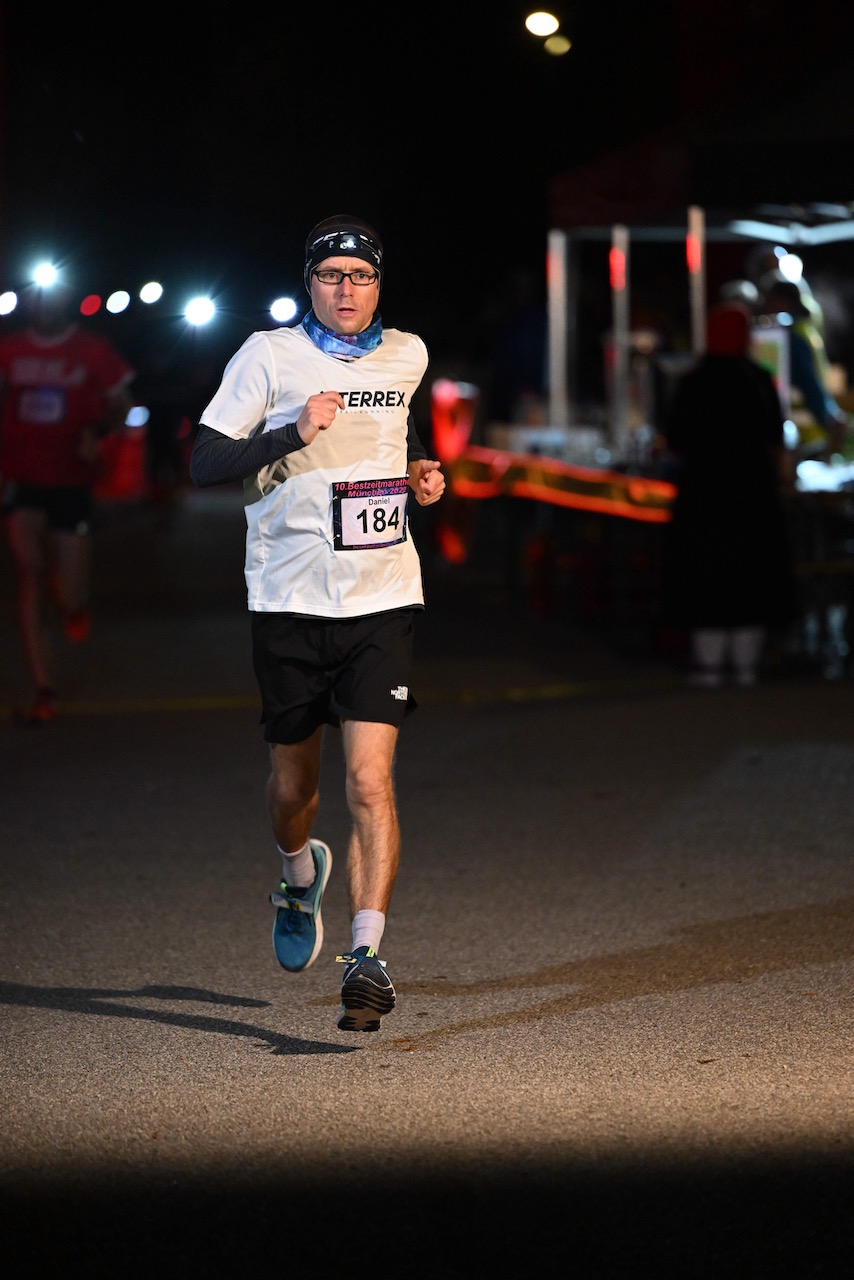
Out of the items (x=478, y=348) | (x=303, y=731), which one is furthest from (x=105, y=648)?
(x=478, y=348)

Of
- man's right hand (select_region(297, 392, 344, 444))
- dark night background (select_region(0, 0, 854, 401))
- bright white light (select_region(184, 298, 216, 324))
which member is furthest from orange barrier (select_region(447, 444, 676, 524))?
man's right hand (select_region(297, 392, 344, 444))

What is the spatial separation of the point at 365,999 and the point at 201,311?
8.95ft

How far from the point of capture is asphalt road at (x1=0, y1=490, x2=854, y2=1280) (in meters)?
3.71

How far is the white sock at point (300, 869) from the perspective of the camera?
5.46 metres

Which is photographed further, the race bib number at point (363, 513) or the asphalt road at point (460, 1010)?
the race bib number at point (363, 513)

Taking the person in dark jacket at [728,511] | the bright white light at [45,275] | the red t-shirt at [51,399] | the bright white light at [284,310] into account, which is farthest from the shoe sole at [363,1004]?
the person in dark jacket at [728,511]

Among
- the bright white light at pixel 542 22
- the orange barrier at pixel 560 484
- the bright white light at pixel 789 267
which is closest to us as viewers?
the orange barrier at pixel 560 484

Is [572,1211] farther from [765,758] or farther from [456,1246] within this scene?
[765,758]

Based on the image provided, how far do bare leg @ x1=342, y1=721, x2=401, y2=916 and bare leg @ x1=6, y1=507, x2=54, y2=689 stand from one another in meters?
5.11

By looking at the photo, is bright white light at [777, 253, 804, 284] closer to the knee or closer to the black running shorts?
the black running shorts

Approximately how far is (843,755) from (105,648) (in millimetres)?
5682

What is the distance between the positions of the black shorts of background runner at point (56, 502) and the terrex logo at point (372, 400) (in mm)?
5094

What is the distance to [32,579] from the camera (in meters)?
9.96

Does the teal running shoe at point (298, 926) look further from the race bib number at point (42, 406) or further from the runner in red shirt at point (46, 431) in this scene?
the race bib number at point (42, 406)
